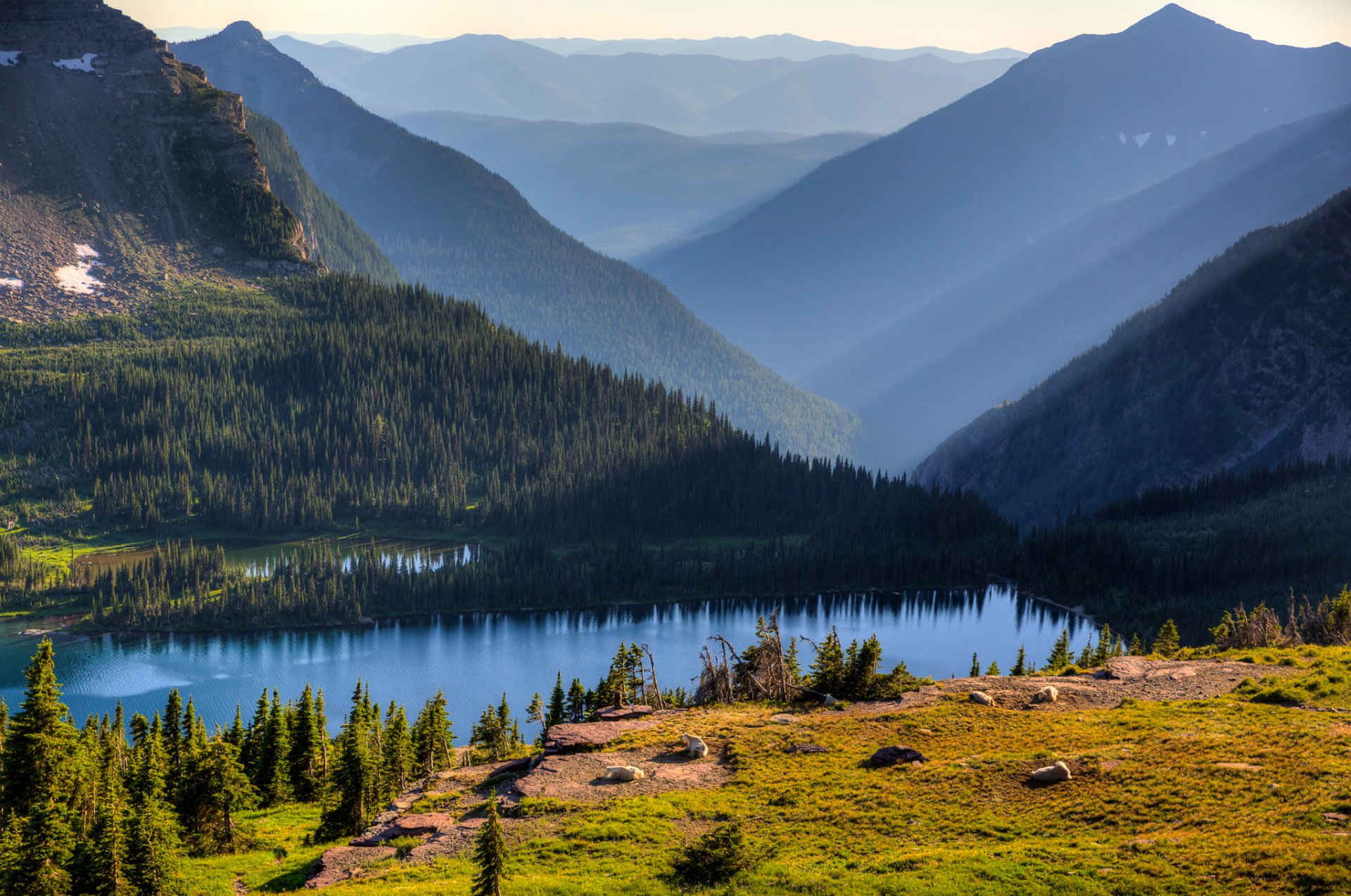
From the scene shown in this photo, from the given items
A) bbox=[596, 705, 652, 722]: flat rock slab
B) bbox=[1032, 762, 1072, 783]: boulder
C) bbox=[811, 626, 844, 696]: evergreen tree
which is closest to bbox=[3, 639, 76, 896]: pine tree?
bbox=[596, 705, 652, 722]: flat rock slab

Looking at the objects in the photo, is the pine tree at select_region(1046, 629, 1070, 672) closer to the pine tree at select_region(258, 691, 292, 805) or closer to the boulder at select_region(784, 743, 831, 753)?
the boulder at select_region(784, 743, 831, 753)

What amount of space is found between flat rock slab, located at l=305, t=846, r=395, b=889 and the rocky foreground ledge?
0.07 metres

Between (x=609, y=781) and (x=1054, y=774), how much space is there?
24655mm

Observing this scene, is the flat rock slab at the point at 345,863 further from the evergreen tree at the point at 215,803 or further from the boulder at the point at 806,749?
the boulder at the point at 806,749

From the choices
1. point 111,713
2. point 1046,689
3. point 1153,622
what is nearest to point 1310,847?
→ point 1046,689

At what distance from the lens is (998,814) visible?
62.3 m

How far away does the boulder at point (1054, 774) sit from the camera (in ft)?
212

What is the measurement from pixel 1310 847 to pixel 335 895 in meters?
44.3

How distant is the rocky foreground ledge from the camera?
224 ft

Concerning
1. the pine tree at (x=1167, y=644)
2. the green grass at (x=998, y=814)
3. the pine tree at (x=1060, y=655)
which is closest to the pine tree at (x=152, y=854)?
the green grass at (x=998, y=814)

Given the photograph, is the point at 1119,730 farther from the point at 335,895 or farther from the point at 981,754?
the point at 335,895

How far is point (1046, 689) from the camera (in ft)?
272

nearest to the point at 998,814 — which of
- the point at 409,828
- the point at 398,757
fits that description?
the point at 409,828

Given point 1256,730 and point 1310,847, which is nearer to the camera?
point 1310,847
